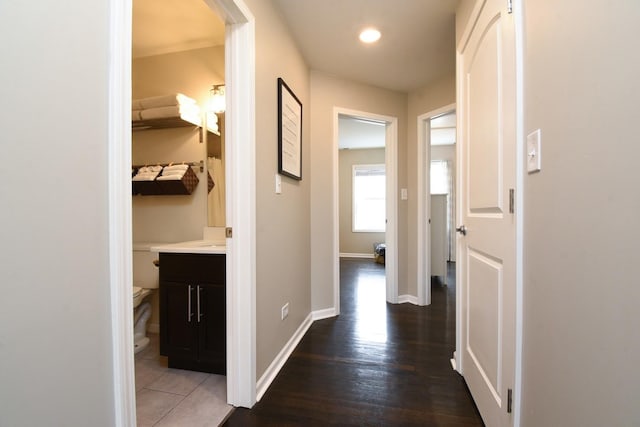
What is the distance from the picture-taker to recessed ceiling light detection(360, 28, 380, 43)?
2.15 metres

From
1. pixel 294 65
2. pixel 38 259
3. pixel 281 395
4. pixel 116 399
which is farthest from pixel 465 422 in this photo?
pixel 294 65

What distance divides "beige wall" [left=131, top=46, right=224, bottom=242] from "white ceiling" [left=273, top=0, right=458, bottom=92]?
806 mm

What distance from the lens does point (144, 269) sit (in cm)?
224

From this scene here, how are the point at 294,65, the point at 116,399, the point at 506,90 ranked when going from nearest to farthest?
the point at 116,399
the point at 506,90
the point at 294,65

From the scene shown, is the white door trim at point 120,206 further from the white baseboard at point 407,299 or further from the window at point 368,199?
the window at point 368,199

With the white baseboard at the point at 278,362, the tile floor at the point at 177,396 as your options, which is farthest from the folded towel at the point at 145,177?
the white baseboard at the point at 278,362

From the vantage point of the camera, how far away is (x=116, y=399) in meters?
0.72

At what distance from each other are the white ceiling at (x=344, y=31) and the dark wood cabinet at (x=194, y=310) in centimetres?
164

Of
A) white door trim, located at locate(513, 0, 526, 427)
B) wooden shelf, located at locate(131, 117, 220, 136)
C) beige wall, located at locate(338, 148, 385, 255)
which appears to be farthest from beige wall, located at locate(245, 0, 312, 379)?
beige wall, located at locate(338, 148, 385, 255)

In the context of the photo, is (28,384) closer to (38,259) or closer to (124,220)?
(38,259)

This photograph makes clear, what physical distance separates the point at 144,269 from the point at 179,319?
0.72 m

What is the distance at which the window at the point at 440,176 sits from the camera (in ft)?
19.9

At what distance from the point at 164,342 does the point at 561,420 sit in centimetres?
199

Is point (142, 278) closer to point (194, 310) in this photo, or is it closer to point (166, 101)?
point (194, 310)
